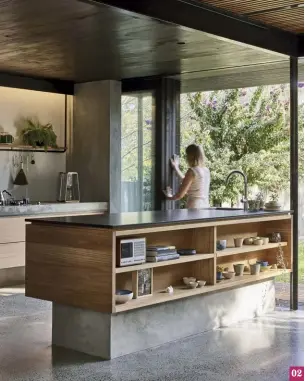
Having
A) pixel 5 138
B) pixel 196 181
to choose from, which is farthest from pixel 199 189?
pixel 5 138

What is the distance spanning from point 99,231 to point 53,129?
464 centimetres

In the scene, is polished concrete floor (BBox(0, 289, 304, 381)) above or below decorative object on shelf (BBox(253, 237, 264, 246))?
below

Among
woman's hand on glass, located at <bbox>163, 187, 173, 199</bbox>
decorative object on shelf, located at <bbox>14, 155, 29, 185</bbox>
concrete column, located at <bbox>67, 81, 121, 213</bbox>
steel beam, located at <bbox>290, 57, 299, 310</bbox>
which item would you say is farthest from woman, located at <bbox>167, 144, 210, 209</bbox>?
decorative object on shelf, located at <bbox>14, 155, 29, 185</bbox>

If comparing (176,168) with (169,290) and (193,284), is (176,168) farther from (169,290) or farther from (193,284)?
(169,290)

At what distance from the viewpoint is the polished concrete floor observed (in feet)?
13.0

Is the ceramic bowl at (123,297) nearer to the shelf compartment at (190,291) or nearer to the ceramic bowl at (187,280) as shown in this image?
the shelf compartment at (190,291)

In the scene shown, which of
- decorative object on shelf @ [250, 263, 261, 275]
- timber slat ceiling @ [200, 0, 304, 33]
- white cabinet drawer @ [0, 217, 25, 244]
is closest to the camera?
timber slat ceiling @ [200, 0, 304, 33]

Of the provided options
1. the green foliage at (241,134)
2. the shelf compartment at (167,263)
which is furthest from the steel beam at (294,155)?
the green foliage at (241,134)

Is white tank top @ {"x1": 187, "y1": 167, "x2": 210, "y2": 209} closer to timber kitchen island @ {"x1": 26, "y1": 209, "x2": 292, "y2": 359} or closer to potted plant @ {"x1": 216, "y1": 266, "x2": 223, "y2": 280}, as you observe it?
timber kitchen island @ {"x1": 26, "y1": 209, "x2": 292, "y2": 359}

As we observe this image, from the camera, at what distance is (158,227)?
176 inches

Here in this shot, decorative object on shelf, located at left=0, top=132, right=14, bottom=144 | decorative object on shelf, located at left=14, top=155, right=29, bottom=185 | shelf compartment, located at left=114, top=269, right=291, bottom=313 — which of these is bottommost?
shelf compartment, located at left=114, top=269, right=291, bottom=313

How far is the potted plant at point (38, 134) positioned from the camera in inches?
320

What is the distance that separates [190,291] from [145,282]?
41 cm

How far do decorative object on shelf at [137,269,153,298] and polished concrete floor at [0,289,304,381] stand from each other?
1.34 feet
